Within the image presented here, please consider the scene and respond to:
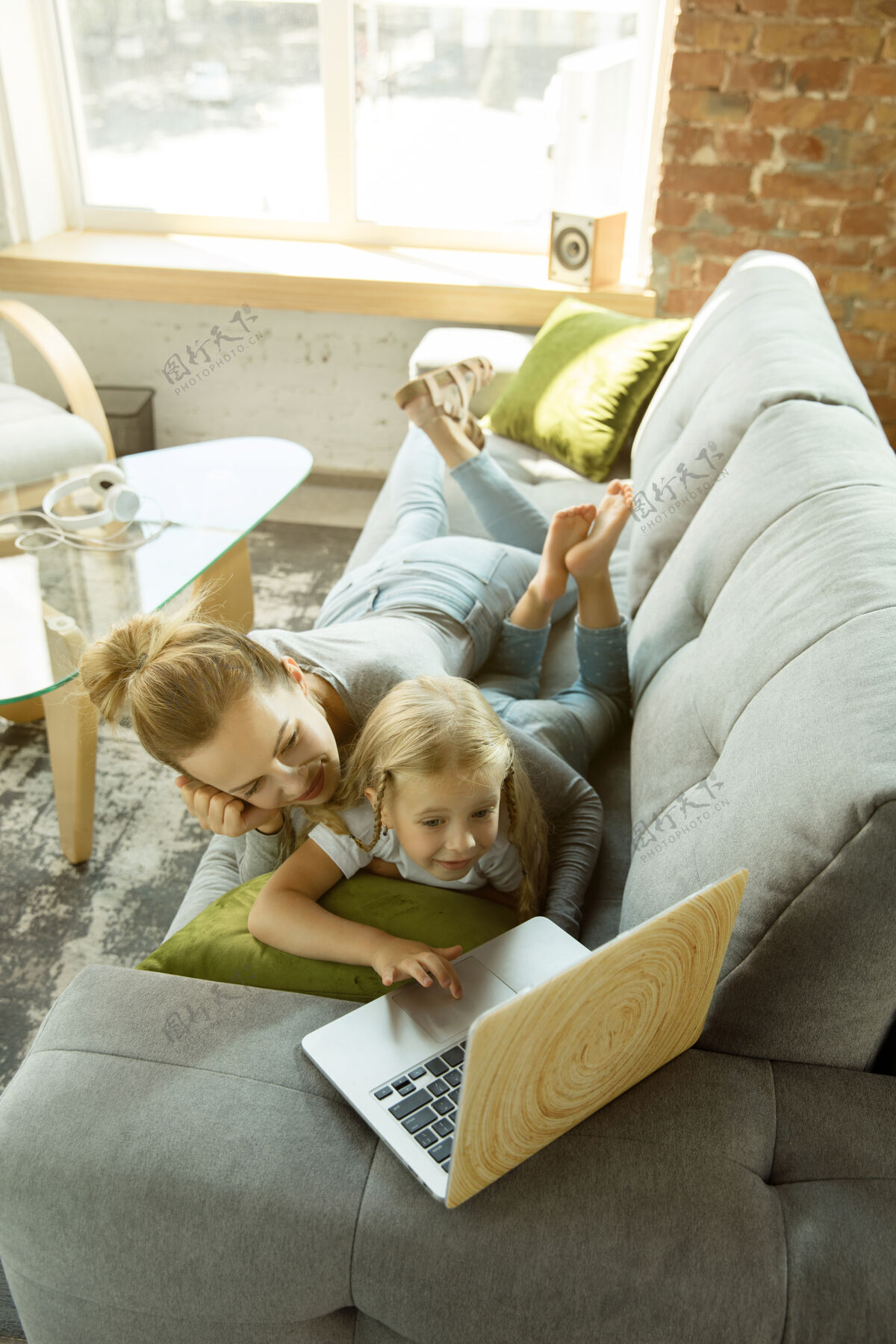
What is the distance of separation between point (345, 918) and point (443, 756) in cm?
20

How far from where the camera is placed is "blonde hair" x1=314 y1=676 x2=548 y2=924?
97 centimetres

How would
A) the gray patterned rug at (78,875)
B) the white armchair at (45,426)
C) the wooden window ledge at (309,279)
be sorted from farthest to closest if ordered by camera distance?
the wooden window ledge at (309,279), the white armchair at (45,426), the gray patterned rug at (78,875)

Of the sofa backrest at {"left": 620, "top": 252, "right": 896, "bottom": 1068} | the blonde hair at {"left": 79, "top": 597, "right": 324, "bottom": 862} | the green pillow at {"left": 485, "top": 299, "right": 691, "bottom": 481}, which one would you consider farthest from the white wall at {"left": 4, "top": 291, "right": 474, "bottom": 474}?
the blonde hair at {"left": 79, "top": 597, "right": 324, "bottom": 862}

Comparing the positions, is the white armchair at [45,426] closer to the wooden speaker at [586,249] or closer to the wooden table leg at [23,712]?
the wooden table leg at [23,712]

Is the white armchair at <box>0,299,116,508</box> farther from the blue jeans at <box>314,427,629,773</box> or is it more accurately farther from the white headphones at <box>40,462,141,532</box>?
the blue jeans at <box>314,427,629,773</box>

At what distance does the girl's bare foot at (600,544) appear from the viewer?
1489 millimetres

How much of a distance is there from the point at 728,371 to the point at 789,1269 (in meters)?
1.32

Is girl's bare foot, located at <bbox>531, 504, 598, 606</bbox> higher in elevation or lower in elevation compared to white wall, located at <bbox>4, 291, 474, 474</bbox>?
higher

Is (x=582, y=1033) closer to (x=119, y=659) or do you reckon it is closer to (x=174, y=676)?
(x=174, y=676)

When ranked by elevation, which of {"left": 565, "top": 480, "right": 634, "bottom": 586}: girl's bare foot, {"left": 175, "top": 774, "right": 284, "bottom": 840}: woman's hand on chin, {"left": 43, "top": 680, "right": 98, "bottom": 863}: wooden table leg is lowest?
{"left": 43, "top": 680, "right": 98, "bottom": 863}: wooden table leg

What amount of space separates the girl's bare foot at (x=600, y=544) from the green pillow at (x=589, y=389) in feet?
2.76

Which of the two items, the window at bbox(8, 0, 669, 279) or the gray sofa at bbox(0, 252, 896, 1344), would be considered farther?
the window at bbox(8, 0, 669, 279)

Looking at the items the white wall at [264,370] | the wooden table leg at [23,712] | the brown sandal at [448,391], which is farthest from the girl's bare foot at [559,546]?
the white wall at [264,370]

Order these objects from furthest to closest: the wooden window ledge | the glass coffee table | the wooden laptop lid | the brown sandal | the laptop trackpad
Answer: the wooden window ledge, the brown sandal, the glass coffee table, the laptop trackpad, the wooden laptop lid
